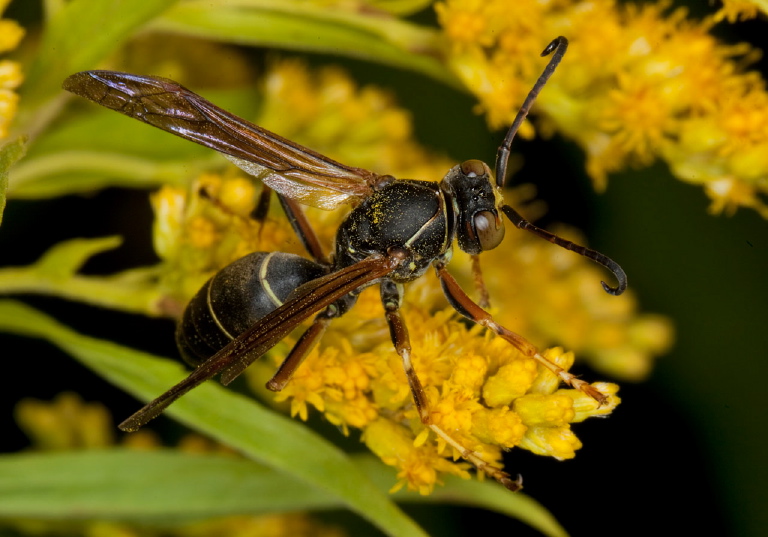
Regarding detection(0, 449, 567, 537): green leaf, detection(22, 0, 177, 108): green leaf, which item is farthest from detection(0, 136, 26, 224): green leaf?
detection(0, 449, 567, 537): green leaf

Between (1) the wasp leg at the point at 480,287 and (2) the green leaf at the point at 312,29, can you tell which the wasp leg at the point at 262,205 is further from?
(1) the wasp leg at the point at 480,287

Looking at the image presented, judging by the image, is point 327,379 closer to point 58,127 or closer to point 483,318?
point 483,318

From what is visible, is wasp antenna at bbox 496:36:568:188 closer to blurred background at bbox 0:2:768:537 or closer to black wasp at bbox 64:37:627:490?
black wasp at bbox 64:37:627:490

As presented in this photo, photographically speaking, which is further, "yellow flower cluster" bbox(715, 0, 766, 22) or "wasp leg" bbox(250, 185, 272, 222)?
"wasp leg" bbox(250, 185, 272, 222)

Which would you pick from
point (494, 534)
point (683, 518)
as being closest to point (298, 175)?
point (494, 534)

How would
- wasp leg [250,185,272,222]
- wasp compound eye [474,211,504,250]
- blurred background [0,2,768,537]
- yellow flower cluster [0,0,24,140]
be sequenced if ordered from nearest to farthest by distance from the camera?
1. yellow flower cluster [0,0,24,140]
2. wasp compound eye [474,211,504,250]
3. wasp leg [250,185,272,222]
4. blurred background [0,2,768,537]

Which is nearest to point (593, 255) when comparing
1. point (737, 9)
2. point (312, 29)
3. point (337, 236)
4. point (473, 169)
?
point (473, 169)
